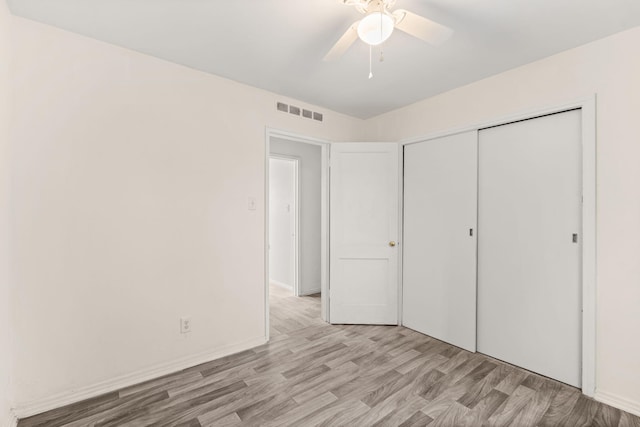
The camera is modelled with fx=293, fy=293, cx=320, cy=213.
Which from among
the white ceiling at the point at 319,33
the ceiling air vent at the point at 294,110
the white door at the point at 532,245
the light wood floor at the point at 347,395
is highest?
the white ceiling at the point at 319,33

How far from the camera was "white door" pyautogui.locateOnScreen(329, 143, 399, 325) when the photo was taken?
3.32 m

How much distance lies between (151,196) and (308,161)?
8.91ft

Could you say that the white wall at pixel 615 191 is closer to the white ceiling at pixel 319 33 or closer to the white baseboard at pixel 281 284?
the white ceiling at pixel 319 33

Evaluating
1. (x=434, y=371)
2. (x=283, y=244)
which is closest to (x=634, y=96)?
(x=434, y=371)

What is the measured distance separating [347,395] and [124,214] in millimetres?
2049

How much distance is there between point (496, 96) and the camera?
252cm

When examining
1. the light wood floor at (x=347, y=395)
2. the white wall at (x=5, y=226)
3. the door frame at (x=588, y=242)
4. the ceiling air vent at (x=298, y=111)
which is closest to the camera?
the white wall at (x=5, y=226)

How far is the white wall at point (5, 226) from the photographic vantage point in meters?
1.60

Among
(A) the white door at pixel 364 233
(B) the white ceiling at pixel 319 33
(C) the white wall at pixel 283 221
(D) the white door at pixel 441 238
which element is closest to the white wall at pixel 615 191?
(B) the white ceiling at pixel 319 33

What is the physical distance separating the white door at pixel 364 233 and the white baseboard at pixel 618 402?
170cm

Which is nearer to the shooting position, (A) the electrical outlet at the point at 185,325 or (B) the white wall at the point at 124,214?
(B) the white wall at the point at 124,214

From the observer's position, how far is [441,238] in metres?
2.95

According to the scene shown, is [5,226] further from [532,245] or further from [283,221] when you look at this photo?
[532,245]

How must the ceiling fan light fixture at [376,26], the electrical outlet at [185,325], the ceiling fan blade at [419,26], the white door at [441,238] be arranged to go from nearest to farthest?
the ceiling fan light fixture at [376,26], the ceiling fan blade at [419,26], the electrical outlet at [185,325], the white door at [441,238]
